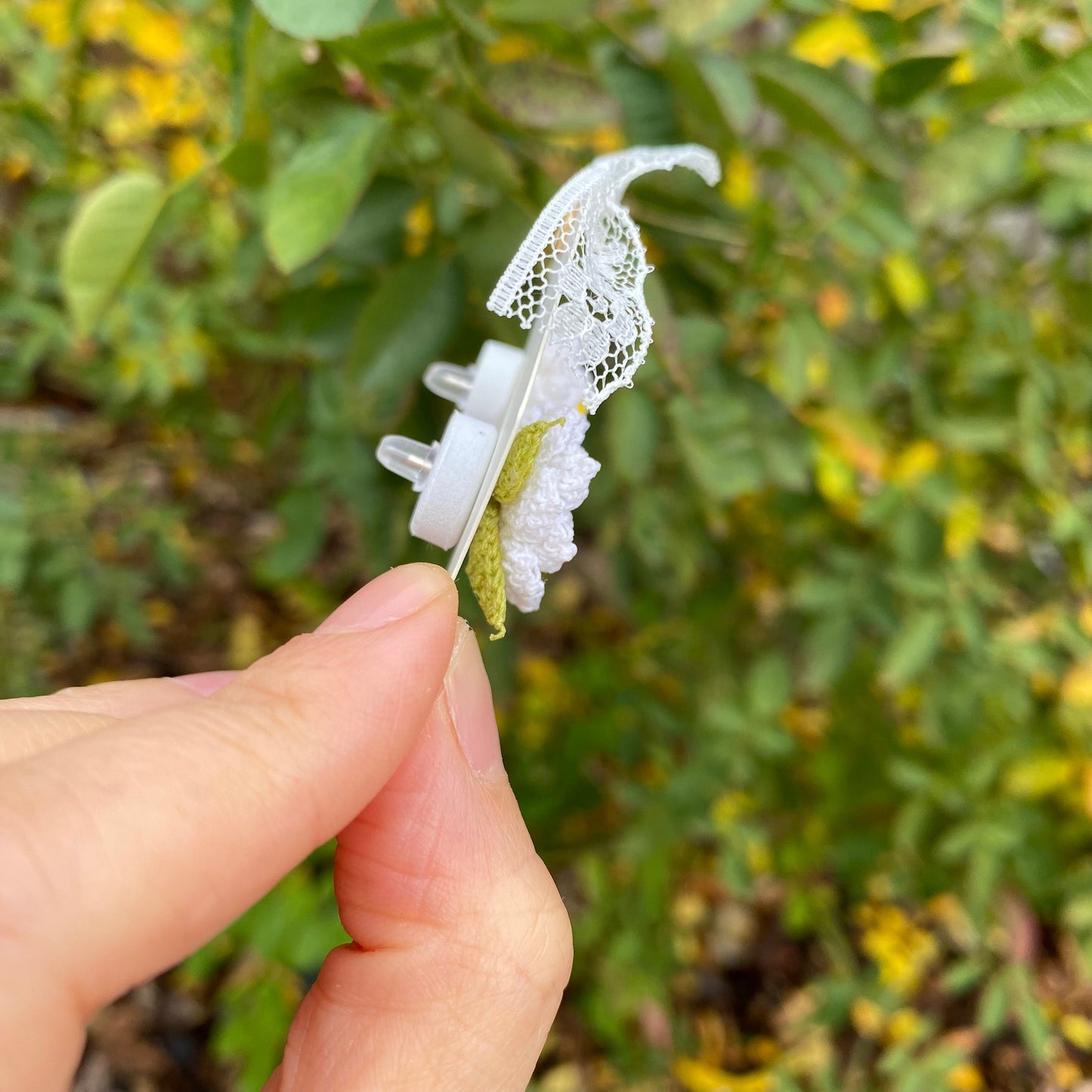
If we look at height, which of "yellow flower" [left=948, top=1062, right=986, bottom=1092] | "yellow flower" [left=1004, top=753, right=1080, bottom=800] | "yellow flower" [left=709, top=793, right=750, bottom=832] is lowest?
"yellow flower" [left=948, top=1062, right=986, bottom=1092]

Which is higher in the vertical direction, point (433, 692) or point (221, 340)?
point (433, 692)

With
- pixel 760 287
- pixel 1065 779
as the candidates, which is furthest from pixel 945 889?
pixel 760 287

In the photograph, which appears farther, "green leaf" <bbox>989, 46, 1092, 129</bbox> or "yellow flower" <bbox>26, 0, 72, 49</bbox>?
"yellow flower" <bbox>26, 0, 72, 49</bbox>

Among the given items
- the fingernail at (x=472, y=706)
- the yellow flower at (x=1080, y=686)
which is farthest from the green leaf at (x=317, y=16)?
the yellow flower at (x=1080, y=686)

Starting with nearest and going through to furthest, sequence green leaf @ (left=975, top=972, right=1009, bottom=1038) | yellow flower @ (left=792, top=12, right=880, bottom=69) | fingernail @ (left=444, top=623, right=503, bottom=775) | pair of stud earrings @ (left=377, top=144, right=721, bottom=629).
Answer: pair of stud earrings @ (left=377, top=144, right=721, bottom=629) < fingernail @ (left=444, top=623, right=503, bottom=775) < yellow flower @ (left=792, top=12, right=880, bottom=69) < green leaf @ (left=975, top=972, right=1009, bottom=1038)

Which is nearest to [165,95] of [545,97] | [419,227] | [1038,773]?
[419,227]

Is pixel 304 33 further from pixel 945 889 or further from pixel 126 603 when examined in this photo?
pixel 945 889

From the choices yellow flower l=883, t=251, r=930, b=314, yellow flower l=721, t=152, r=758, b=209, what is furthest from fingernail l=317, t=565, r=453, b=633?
yellow flower l=883, t=251, r=930, b=314

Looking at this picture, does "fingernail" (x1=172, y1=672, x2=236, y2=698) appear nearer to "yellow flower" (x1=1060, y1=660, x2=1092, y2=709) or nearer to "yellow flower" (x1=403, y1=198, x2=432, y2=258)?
"yellow flower" (x1=403, y1=198, x2=432, y2=258)
